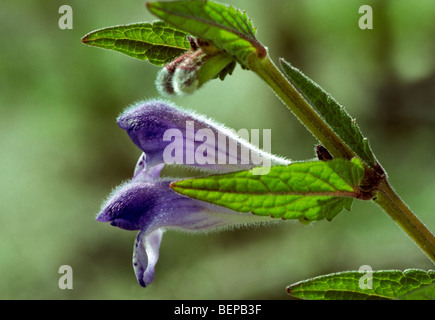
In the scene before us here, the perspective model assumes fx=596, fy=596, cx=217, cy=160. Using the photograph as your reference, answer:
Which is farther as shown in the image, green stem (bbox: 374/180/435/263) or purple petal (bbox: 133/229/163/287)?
purple petal (bbox: 133/229/163/287)

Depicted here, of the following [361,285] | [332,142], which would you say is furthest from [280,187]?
[361,285]

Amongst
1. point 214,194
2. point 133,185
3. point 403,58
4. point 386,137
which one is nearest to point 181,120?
point 133,185

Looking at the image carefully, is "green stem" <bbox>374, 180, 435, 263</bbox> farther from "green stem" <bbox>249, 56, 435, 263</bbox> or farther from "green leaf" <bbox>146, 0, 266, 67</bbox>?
"green leaf" <bbox>146, 0, 266, 67</bbox>

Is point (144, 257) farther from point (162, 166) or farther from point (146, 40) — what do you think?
point (146, 40)

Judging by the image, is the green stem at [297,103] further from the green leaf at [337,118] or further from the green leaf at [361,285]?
the green leaf at [361,285]

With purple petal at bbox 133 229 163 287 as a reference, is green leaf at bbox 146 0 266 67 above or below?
above

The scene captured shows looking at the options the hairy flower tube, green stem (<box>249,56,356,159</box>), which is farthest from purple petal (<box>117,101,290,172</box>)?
green stem (<box>249,56,356,159</box>)

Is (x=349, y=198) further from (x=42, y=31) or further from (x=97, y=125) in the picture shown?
(x=42, y=31)
